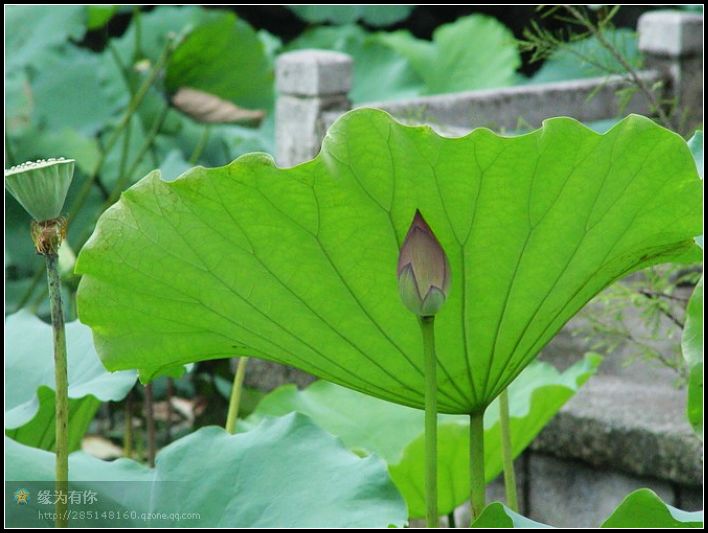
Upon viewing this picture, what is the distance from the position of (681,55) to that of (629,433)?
1688 mm

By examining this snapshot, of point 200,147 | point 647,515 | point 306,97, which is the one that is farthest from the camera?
point 200,147

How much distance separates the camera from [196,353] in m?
0.98

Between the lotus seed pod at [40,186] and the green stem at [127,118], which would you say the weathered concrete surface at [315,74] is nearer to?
the green stem at [127,118]

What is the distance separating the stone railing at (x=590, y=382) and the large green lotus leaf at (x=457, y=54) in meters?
0.98

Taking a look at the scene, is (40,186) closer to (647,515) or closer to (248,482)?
(248,482)

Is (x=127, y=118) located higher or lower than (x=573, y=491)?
higher

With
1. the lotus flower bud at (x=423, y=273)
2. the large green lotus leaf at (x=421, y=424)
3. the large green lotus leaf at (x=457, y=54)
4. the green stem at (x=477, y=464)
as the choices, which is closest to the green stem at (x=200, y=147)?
the large green lotus leaf at (x=457, y=54)

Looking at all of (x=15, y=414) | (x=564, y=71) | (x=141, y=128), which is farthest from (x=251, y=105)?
(x=15, y=414)

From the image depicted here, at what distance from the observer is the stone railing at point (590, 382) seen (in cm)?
215

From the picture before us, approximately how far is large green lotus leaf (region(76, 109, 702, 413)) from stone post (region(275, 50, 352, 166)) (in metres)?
2.17

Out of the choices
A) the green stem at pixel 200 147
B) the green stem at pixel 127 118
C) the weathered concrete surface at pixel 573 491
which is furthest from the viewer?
the green stem at pixel 200 147

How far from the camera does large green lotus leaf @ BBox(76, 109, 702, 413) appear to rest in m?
0.85

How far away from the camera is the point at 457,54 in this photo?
4598mm

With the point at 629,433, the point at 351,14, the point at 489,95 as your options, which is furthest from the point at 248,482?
the point at 351,14
